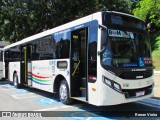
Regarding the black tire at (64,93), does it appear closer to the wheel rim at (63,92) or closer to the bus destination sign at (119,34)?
the wheel rim at (63,92)

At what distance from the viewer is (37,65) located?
40.1ft

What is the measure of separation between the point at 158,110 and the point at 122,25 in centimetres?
305

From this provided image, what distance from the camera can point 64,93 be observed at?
9.49 m

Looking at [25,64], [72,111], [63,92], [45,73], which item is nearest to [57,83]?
[63,92]

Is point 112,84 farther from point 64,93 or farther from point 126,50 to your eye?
point 64,93

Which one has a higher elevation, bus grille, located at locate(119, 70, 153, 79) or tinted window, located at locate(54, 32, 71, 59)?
tinted window, located at locate(54, 32, 71, 59)

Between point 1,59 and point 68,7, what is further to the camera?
point 68,7

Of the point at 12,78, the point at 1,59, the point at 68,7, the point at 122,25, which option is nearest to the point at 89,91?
the point at 122,25

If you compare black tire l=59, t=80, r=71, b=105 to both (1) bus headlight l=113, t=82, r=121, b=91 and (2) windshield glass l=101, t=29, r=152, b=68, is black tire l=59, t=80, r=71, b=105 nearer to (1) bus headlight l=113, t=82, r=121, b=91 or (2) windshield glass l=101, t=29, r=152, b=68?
(1) bus headlight l=113, t=82, r=121, b=91

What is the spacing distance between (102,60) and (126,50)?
925mm

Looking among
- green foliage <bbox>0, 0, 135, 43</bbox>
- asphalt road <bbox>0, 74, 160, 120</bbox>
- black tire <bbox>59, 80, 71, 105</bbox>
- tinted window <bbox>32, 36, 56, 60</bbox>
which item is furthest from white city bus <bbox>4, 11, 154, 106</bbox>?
green foliage <bbox>0, 0, 135, 43</bbox>

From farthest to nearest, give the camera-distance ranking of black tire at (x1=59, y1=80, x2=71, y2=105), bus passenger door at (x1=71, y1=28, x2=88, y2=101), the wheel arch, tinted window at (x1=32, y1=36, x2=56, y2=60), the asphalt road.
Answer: tinted window at (x1=32, y1=36, x2=56, y2=60)
the wheel arch
black tire at (x1=59, y1=80, x2=71, y2=105)
bus passenger door at (x1=71, y1=28, x2=88, y2=101)
the asphalt road

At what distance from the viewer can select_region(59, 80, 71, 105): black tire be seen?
9.28 metres

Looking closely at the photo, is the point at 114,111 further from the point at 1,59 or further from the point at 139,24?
the point at 1,59
